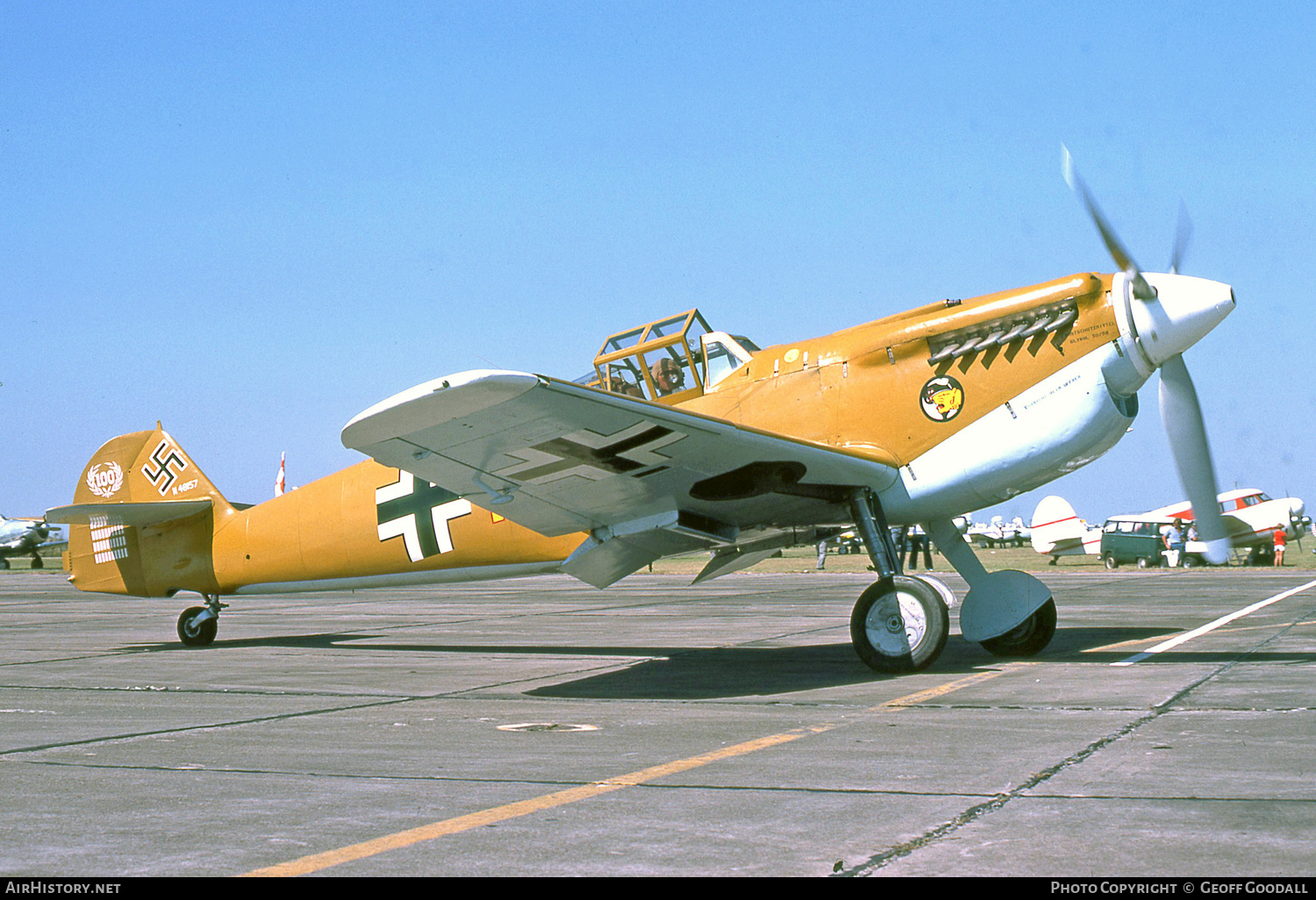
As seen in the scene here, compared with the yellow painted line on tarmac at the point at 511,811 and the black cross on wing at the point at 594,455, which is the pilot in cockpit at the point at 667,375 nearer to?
the black cross on wing at the point at 594,455

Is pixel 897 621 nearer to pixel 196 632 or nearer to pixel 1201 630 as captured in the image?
pixel 1201 630

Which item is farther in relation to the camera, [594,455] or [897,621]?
[897,621]

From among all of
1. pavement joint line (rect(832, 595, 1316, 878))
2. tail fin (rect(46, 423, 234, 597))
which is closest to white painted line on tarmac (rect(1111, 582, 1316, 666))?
pavement joint line (rect(832, 595, 1316, 878))

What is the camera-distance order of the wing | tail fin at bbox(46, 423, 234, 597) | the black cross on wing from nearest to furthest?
the wing
the black cross on wing
tail fin at bbox(46, 423, 234, 597)

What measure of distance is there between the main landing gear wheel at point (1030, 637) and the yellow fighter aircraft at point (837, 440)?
0.02m

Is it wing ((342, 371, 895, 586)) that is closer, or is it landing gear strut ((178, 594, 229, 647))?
wing ((342, 371, 895, 586))

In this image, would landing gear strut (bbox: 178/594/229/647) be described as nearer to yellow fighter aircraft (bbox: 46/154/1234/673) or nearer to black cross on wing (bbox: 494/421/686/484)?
yellow fighter aircraft (bbox: 46/154/1234/673)

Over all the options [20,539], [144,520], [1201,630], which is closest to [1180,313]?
[1201,630]

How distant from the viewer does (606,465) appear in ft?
27.1

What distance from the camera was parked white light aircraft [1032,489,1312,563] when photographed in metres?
37.0

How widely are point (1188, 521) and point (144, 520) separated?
37.6 metres
